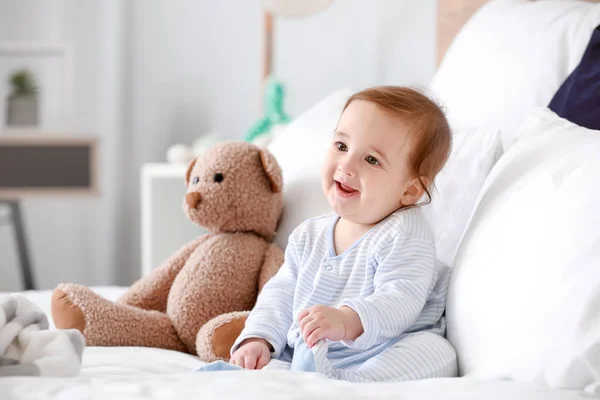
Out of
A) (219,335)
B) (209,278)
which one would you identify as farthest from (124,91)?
(219,335)

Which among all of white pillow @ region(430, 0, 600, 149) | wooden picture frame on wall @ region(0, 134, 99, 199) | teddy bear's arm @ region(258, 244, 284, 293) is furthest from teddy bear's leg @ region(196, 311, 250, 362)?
wooden picture frame on wall @ region(0, 134, 99, 199)

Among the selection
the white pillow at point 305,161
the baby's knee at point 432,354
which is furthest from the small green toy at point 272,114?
the baby's knee at point 432,354

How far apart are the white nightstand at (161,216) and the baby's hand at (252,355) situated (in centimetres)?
151

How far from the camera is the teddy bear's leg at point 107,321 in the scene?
120cm

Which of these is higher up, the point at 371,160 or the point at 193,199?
the point at 371,160

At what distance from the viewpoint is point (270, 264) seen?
4.18 ft

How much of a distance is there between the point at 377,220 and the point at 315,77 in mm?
2016

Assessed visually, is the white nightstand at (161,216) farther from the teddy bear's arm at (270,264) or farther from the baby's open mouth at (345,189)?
the baby's open mouth at (345,189)

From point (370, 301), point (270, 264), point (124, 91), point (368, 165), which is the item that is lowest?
point (124, 91)

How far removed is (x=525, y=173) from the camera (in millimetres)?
956

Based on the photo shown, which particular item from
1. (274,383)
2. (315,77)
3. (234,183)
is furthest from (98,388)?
(315,77)

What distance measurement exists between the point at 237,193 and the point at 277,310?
1.08ft

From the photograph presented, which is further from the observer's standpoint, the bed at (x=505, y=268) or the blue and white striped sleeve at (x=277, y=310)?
the blue and white striped sleeve at (x=277, y=310)

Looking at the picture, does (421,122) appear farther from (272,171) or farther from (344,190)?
(272,171)
